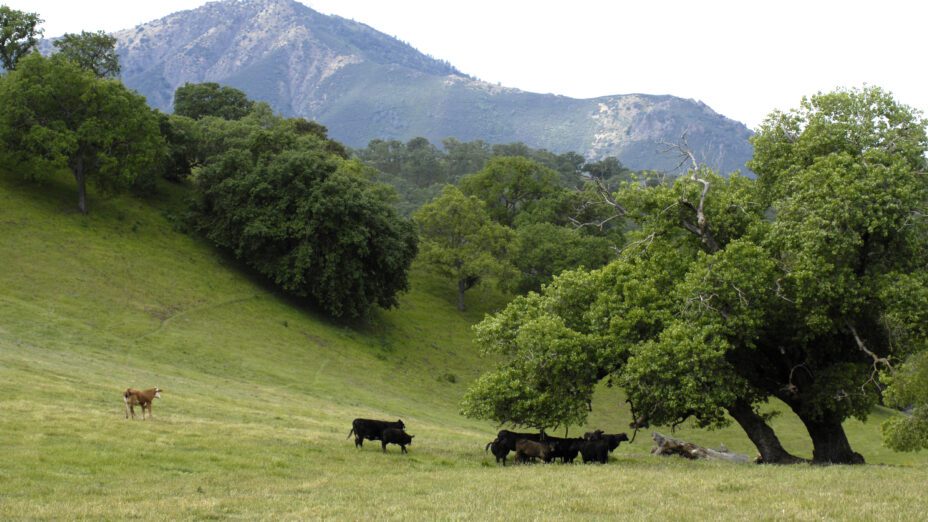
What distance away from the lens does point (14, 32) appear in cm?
7744

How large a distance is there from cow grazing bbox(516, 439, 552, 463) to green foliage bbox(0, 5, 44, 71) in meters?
71.9

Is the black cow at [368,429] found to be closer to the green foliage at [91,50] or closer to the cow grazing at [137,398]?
the cow grazing at [137,398]

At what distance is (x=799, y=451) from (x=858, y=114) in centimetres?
2897

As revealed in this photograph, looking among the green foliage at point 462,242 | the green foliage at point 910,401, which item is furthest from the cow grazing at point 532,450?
the green foliage at point 462,242

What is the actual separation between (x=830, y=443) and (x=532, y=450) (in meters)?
11.6

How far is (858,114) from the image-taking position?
29141 millimetres

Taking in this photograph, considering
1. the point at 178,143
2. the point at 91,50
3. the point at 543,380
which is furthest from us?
the point at 91,50

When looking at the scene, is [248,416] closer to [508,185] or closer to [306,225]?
[306,225]

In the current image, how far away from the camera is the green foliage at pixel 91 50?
86.2m

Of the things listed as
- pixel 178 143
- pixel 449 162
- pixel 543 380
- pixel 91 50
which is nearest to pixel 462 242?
pixel 178 143

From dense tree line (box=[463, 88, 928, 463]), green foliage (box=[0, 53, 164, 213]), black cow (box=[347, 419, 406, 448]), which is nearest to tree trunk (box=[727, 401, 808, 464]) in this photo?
dense tree line (box=[463, 88, 928, 463])

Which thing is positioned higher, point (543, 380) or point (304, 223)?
point (304, 223)

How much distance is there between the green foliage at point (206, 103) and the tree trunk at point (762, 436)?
261 feet

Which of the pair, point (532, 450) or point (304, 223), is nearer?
point (532, 450)
